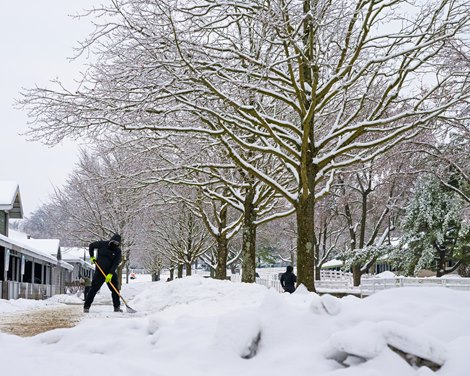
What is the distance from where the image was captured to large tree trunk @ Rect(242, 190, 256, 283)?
19.0 m

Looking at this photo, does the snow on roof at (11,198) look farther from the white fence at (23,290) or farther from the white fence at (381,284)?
the white fence at (381,284)

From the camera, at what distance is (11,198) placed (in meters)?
27.3

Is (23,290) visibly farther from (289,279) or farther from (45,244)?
(289,279)

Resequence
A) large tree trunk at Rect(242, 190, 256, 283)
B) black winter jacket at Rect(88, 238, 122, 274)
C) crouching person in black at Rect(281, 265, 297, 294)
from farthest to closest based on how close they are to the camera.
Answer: large tree trunk at Rect(242, 190, 256, 283) → crouching person in black at Rect(281, 265, 297, 294) → black winter jacket at Rect(88, 238, 122, 274)

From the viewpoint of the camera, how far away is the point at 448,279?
19125 millimetres

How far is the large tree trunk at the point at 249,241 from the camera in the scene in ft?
62.5

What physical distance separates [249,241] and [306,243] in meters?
6.42

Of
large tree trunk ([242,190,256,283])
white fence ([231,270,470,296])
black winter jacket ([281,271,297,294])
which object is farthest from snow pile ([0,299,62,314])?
white fence ([231,270,470,296])

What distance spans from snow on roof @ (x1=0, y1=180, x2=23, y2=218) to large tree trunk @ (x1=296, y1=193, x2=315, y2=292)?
60.4 ft

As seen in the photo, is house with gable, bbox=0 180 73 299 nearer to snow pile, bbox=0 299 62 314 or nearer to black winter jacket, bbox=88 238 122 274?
snow pile, bbox=0 299 62 314

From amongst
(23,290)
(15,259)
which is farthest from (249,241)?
(15,259)

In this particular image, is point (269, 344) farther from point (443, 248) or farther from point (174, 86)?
point (443, 248)

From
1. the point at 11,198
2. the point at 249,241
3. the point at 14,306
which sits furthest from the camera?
the point at 11,198

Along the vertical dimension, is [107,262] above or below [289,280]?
above
